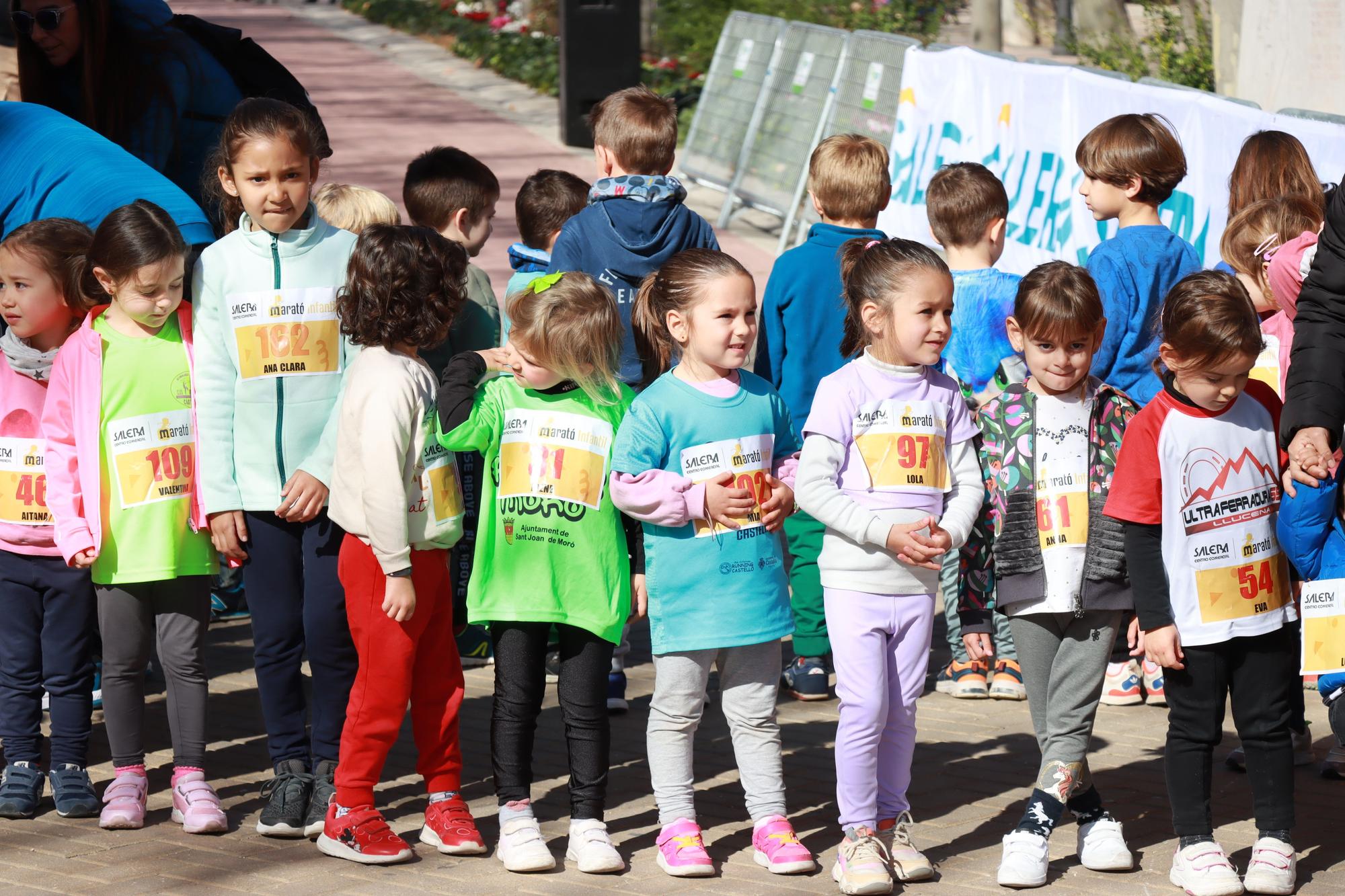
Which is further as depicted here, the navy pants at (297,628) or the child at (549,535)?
the navy pants at (297,628)

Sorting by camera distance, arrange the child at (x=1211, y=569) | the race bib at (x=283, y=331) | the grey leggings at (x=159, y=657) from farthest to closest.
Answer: the grey leggings at (x=159, y=657)
the race bib at (x=283, y=331)
the child at (x=1211, y=569)

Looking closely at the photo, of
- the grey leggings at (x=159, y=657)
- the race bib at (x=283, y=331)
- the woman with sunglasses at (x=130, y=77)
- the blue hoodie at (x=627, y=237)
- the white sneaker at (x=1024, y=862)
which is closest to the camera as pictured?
the white sneaker at (x=1024, y=862)

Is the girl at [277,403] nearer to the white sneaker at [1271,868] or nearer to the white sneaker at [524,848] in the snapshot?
the white sneaker at [524,848]

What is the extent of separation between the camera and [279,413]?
15.4 feet

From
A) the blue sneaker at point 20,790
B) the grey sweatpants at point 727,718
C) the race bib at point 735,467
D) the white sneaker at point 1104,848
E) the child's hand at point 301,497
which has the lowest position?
the blue sneaker at point 20,790

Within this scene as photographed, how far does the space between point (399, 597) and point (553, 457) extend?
530 mm

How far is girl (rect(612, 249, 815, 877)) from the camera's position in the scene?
172 inches

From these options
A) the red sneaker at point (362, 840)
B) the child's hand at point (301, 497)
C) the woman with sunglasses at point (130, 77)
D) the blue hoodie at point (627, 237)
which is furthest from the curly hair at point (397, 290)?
the woman with sunglasses at point (130, 77)

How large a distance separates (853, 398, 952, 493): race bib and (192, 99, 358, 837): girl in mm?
1427

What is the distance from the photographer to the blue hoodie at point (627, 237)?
5594 millimetres

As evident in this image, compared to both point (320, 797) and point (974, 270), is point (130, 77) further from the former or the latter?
point (974, 270)

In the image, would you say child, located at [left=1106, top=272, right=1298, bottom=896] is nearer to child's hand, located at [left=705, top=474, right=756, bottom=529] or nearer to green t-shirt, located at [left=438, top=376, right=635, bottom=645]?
child's hand, located at [left=705, top=474, right=756, bottom=529]

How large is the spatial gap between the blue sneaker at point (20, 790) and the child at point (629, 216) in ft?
7.04

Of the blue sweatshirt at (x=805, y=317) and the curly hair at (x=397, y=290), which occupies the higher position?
the curly hair at (x=397, y=290)
